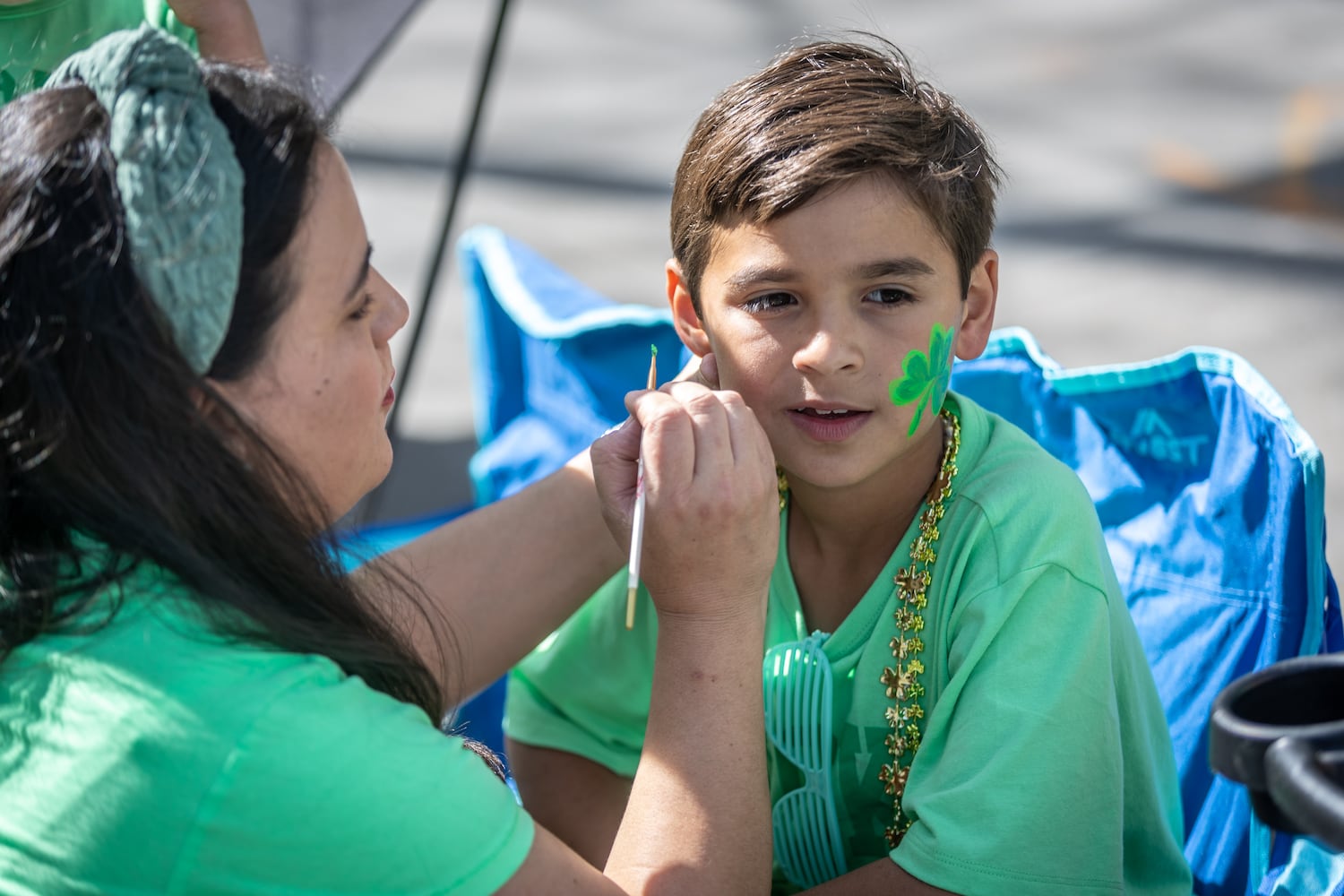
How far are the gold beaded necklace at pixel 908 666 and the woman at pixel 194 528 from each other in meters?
0.33

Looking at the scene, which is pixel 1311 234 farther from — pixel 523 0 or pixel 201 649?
pixel 201 649

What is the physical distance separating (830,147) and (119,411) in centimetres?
67

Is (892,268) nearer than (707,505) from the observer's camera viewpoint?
No

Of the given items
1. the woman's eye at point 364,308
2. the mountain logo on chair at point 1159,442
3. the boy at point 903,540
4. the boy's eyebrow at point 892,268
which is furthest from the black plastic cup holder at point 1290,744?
the mountain logo on chair at point 1159,442

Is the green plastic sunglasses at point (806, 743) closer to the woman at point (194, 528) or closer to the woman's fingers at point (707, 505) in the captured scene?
the woman's fingers at point (707, 505)

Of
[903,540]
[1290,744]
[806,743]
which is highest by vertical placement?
[1290,744]

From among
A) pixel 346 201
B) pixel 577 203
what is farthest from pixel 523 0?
pixel 346 201

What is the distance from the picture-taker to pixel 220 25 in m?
1.73

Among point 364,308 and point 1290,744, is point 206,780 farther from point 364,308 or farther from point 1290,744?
point 1290,744

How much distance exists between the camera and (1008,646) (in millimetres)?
1218

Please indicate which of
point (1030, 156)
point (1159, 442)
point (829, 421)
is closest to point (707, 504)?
point (829, 421)

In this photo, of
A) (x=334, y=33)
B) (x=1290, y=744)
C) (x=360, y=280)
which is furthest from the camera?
(x=334, y=33)

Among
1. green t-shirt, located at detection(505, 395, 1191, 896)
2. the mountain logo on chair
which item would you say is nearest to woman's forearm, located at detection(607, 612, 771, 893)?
green t-shirt, located at detection(505, 395, 1191, 896)

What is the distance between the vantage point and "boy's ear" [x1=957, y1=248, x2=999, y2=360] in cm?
145
